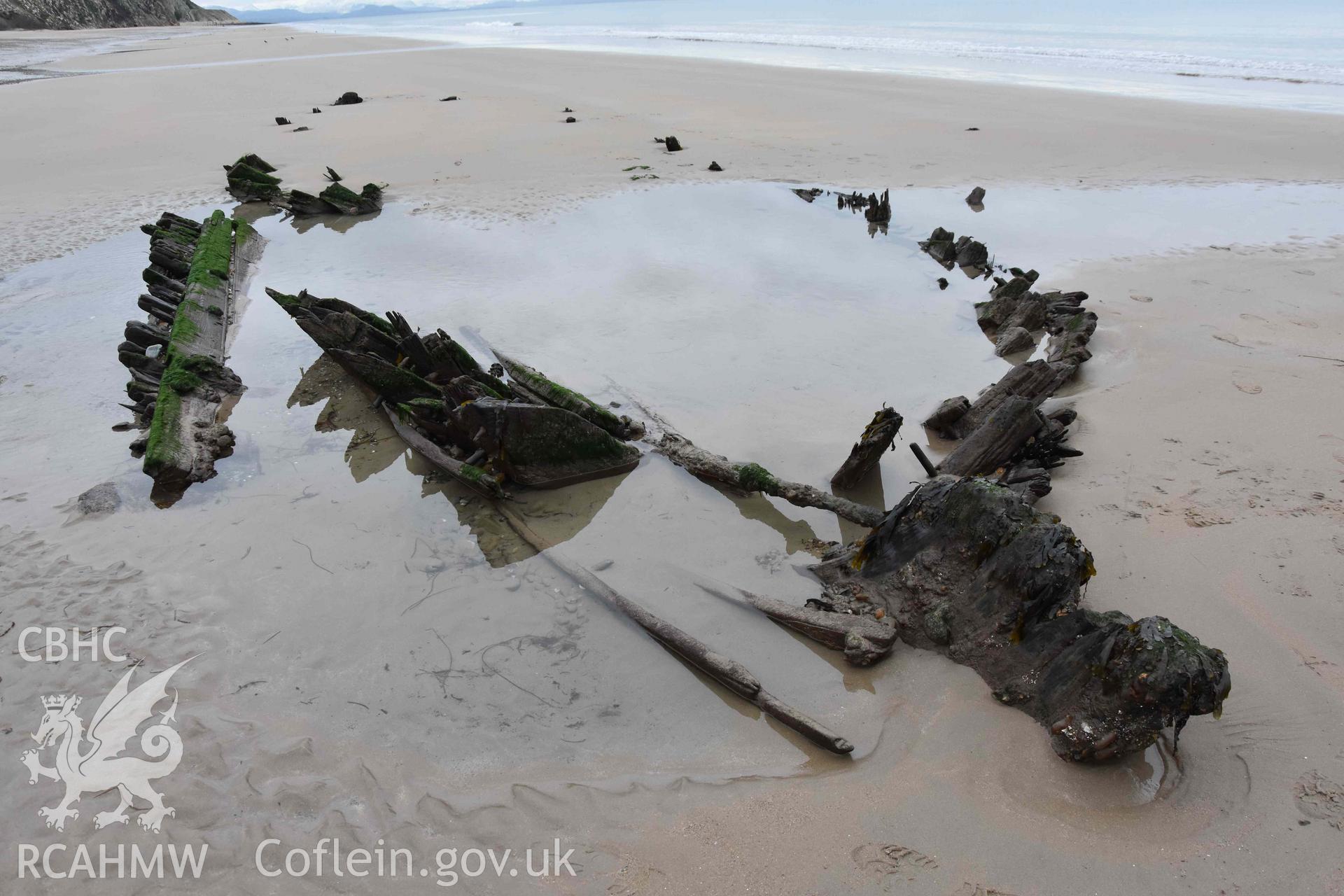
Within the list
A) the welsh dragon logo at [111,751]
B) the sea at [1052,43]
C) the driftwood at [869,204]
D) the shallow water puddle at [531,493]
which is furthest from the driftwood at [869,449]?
the sea at [1052,43]

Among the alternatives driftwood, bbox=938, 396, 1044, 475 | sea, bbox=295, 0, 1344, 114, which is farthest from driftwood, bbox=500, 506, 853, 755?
sea, bbox=295, 0, 1344, 114

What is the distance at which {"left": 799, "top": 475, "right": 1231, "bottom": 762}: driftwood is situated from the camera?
363cm

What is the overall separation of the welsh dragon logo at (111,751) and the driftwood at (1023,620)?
3826 mm

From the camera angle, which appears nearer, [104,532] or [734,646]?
[734,646]

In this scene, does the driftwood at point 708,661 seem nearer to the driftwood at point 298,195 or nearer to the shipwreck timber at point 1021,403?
the shipwreck timber at point 1021,403

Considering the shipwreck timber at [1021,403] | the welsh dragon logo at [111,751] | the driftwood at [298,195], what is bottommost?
the welsh dragon logo at [111,751]

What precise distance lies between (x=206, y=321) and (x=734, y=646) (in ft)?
27.2

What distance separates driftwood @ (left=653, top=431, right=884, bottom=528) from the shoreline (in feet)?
30.5

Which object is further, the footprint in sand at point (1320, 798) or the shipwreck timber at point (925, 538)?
the shipwreck timber at point (925, 538)

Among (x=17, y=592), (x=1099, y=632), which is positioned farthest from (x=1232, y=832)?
(x=17, y=592)

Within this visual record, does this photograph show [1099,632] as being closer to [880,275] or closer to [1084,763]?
[1084,763]

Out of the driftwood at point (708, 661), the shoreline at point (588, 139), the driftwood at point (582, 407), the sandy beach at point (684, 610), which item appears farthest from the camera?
the shoreline at point (588, 139)

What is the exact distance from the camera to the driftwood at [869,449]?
6039 millimetres

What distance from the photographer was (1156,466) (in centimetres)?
626
